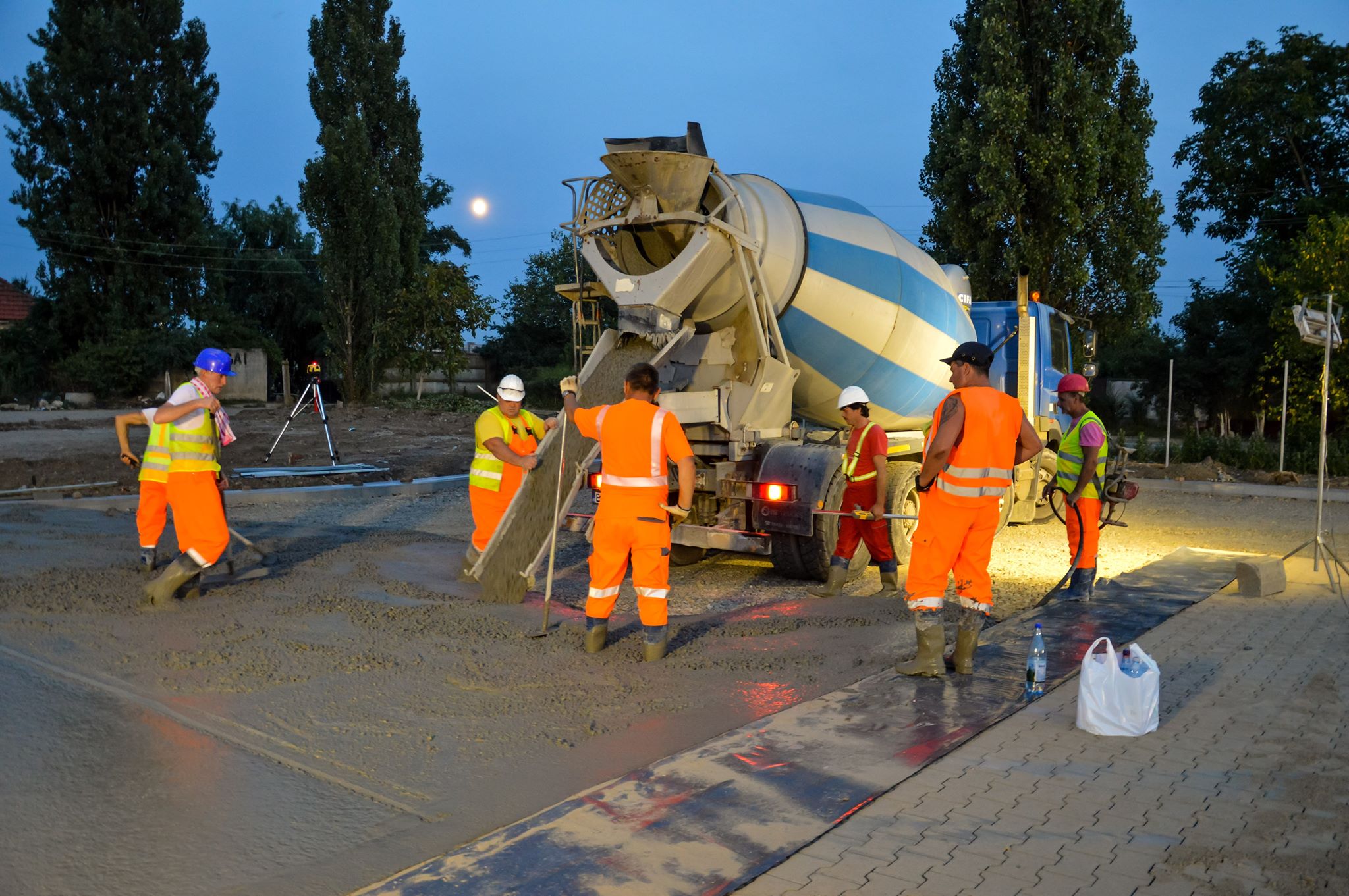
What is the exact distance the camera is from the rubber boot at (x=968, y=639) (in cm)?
532

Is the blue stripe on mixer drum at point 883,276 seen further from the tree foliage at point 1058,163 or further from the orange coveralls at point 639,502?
the tree foliage at point 1058,163

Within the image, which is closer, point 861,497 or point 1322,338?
point 861,497

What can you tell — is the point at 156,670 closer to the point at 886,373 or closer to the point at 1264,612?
the point at 886,373

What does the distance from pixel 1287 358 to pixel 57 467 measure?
20.7m

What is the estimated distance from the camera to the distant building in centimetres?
3634

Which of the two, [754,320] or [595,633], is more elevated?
[754,320]

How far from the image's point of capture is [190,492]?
256 inches

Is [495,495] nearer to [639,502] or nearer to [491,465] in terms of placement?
[491,465]

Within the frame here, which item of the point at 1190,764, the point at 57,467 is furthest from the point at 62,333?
the point at 1190,764

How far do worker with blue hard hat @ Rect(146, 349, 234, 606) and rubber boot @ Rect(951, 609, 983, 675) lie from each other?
466 cm

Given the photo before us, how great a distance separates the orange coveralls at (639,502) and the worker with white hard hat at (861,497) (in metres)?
2.49

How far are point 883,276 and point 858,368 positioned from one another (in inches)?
32.3

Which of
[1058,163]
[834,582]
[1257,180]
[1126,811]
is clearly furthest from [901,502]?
[1257,180]

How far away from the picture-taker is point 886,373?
8984mm
